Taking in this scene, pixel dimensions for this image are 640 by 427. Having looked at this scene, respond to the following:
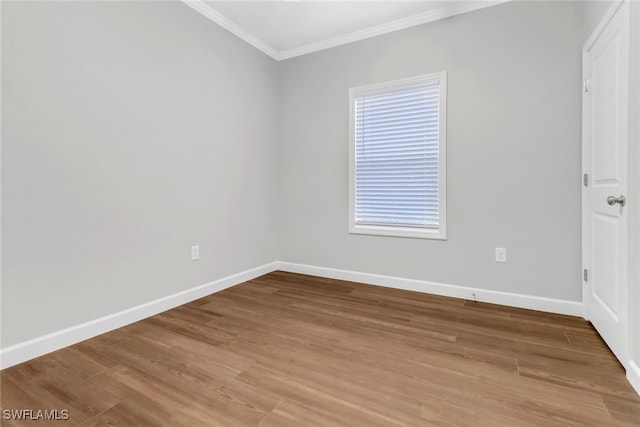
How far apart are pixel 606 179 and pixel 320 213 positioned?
8.11ft

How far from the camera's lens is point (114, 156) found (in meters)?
2.18

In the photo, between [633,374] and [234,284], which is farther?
[234,284]

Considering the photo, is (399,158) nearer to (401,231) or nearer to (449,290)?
(401,231)

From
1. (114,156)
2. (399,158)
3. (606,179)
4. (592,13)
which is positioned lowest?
(606,179)

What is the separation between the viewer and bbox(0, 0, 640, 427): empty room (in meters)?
1.53

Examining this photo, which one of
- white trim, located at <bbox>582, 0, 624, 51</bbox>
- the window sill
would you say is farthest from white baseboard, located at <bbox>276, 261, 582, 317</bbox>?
white trim, located at <bbox>582, 0, 624, 51</bbox>

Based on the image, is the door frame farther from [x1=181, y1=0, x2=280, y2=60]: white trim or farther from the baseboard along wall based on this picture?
[x1=181, y1=0, x2=280, y2=60]: white trim

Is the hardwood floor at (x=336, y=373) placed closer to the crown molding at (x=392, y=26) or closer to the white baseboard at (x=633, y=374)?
the white baseboard at (x=633, y=374)

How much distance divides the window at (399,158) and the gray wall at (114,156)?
1266 millimetres

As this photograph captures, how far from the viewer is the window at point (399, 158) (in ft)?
9.61

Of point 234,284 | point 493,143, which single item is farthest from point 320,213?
point 493,143

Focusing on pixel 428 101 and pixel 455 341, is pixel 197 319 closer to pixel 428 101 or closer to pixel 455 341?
pixel 455 341

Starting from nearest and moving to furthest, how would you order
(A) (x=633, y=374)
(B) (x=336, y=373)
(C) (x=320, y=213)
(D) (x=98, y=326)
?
(A) (x=633, y=374) → (B) (x=336, y=373) → (D) (x=98, y=326) → (C) (x=320, y=213)

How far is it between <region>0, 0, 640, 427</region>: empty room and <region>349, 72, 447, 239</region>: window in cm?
2
